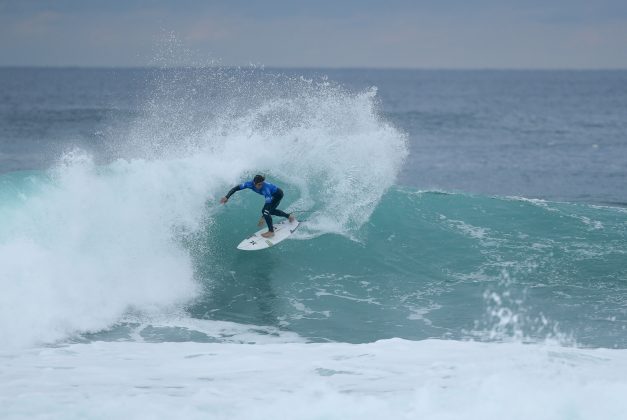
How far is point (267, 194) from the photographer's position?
13.6 metres

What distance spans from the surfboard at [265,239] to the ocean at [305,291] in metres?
0.47

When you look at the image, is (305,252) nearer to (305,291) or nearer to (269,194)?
(305,291)

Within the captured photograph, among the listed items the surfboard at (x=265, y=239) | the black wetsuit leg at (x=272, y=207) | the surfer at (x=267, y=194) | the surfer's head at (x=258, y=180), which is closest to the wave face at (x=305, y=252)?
the surfboard at (x=265, y=239)

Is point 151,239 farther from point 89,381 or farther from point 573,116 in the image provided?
point 573,116

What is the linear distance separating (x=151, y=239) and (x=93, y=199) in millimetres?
1409

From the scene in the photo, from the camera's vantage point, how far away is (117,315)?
38.5 feet

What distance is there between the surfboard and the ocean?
1.56 ft

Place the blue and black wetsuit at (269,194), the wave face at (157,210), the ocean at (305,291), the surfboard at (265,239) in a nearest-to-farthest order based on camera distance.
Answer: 1. the ocean at (305,291)
2. the wave face at (157,210)
3. the blue and black wetsuit at (269,194)
4. the surfboard at (265,239)

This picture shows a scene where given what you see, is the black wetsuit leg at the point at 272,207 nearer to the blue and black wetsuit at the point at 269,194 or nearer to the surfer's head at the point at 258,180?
the blue and black wetsuit at the point at 269,194

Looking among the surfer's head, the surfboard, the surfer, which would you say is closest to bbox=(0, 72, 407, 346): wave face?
the surfboard

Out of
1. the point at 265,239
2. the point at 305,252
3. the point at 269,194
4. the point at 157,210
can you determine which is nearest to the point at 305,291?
the point at 265,239

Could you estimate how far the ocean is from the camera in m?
8.27

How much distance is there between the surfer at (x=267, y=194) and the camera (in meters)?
13.4

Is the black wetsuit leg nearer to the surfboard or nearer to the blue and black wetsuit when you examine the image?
the blue and black wetsuit
